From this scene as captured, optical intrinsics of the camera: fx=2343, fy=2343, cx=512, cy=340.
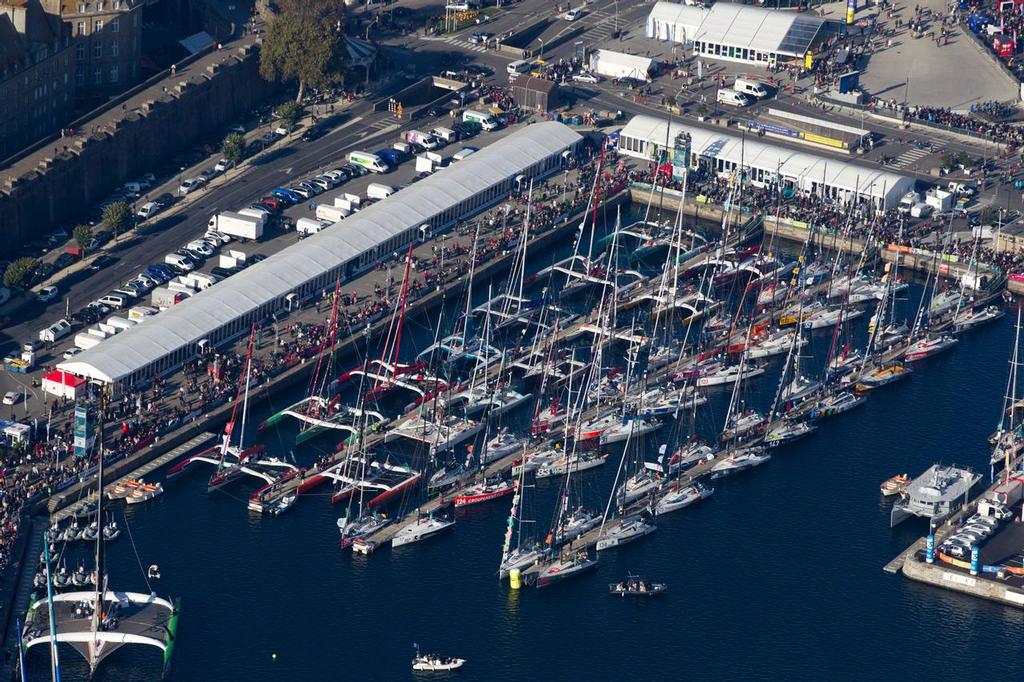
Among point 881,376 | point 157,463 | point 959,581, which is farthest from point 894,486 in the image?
point 157,463

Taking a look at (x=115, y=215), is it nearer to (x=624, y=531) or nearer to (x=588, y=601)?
(x=624, y=531)

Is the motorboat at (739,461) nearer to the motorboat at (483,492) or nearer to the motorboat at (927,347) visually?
the motorboat at (483,492)

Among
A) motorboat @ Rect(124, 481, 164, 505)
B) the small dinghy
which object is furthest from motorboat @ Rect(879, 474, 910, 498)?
motorboat @ Rect(124, 481, 164, 505)

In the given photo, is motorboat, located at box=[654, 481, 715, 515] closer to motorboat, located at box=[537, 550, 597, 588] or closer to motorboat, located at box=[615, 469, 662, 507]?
motorboat, located at box=[615, 469, 662, 507]

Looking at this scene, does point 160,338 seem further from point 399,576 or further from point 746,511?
point 746,511

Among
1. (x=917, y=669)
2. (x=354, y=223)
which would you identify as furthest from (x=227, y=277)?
(x=917, y=669)

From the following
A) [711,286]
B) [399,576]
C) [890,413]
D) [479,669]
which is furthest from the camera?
[711,286]

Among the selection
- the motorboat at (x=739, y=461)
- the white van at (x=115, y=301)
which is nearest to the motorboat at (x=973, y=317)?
the motorboat at (x=739, y=461)
